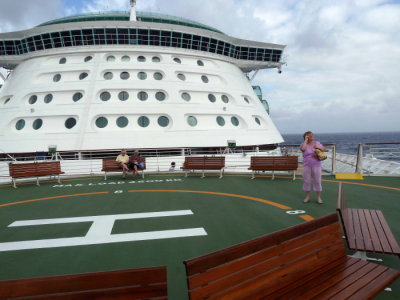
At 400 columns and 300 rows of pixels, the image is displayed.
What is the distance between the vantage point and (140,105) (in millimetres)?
18938

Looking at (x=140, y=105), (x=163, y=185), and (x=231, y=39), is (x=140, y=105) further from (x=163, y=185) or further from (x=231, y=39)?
(x=231, y=39)

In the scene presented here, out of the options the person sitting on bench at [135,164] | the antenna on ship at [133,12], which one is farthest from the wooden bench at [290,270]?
the antenna on ship at [133,12]

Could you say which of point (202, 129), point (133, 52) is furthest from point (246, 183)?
point (133, 52)

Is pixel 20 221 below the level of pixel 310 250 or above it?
below

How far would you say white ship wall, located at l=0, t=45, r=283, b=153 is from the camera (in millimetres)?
18062

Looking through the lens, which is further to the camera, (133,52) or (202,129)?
(133,52)

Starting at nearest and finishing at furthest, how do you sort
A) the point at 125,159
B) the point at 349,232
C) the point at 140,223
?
the point at 349,232 < the point at 140,223 < the point at 125,159

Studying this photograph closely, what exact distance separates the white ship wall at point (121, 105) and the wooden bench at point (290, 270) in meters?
15.7

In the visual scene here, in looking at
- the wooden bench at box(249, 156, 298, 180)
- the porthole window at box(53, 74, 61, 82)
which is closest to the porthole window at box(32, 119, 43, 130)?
the porthole window at box(53, 74, 61, 82)

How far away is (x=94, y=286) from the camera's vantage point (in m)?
1.84

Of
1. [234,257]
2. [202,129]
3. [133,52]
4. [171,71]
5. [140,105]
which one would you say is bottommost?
[234,257]

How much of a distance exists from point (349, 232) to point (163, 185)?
7508 millimetres

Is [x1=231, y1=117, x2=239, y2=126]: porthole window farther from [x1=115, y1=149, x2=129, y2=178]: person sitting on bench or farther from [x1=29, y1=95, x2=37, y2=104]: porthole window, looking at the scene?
[x1=29, y1=95, x2=37, y2=104]: porthole window

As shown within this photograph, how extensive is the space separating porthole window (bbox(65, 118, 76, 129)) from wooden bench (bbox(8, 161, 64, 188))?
8420mm
